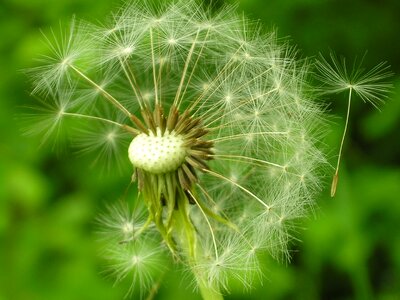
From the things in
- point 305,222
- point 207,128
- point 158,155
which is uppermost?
point 305,222

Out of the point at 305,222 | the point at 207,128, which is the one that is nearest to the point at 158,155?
the point at 207,128

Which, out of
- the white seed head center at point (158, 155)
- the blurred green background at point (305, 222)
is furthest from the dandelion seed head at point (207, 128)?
A: the blurred green background at point (305, 222)

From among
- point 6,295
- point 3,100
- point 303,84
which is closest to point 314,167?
point 303,84

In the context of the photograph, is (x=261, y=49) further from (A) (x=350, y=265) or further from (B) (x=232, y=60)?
(A) (x=350, y=265)

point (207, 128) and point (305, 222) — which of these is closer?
point (207, 128)

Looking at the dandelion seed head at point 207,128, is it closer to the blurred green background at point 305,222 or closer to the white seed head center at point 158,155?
the white seed head center at point 158,155

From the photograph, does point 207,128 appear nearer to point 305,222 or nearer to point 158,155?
point 158,155
